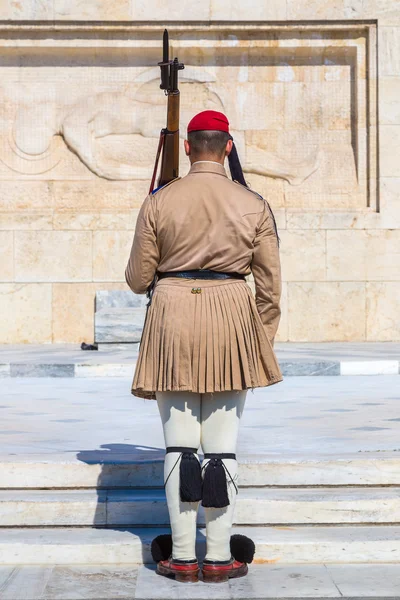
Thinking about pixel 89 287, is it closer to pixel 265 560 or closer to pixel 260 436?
pixel 260 436

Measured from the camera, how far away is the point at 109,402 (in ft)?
24.1

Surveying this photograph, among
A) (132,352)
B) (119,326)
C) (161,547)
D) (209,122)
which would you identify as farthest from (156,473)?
(119,326)

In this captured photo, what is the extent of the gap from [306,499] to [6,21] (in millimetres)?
9621

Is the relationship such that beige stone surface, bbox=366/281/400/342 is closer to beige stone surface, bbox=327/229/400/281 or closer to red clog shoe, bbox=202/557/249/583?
beige stone surface, bbox=327/229/400/281

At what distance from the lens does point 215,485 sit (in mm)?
3549

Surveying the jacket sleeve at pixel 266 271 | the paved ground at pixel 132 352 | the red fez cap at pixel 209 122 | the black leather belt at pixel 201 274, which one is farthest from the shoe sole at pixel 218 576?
the paved ground at pixel 132 352

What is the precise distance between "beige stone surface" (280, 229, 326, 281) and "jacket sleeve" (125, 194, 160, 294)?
348 inches

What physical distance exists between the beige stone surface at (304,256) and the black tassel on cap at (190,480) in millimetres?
9014

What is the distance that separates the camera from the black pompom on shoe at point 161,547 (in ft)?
12.3

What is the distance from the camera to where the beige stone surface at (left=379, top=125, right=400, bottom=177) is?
12.6 metres

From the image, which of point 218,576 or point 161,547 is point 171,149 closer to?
point 161,547
